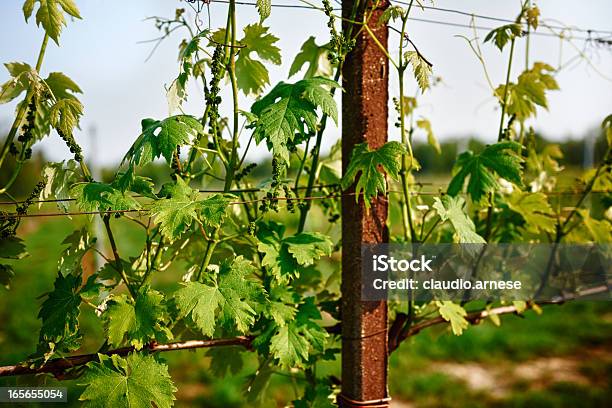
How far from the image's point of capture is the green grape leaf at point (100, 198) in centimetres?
152

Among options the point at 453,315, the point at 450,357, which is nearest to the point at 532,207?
the point at 453,315

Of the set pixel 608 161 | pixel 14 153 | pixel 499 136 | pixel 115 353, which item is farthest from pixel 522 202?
pixel 14 153

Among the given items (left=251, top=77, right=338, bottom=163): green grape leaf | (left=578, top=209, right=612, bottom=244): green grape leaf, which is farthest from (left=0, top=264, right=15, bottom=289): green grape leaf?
(left=578, top=209, right=612, bottom=244): green grape leaf

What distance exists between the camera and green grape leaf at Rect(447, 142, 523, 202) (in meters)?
1.95

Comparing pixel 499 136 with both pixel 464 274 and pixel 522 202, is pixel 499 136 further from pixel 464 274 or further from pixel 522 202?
pixel 464 274

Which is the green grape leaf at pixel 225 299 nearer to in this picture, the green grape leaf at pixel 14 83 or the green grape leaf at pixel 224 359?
the green grape leaf at pixel 224 359

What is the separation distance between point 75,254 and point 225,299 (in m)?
0.53

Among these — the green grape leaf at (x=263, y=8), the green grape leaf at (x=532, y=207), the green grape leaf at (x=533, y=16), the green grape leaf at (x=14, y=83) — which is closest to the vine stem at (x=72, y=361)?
the green grape leaf at (x=14, y=83)

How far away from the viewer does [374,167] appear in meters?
1.72

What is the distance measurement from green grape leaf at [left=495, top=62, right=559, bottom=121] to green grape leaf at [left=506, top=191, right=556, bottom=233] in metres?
0.32

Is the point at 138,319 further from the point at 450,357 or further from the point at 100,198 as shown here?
the point at 450,357

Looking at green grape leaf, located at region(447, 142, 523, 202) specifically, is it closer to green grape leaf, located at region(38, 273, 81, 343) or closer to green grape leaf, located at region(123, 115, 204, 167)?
green grape leaf, located at region(123, 115, 204, 167)

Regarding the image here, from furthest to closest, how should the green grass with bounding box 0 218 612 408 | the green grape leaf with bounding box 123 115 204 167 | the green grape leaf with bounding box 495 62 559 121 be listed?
the green grass with bounding box 0 218 612 408 < the green grape leaf with bounding box 495 62 559 121 < the green grape leaf with bounding box 123 115 204 167

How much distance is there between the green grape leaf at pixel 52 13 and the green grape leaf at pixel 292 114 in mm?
619
